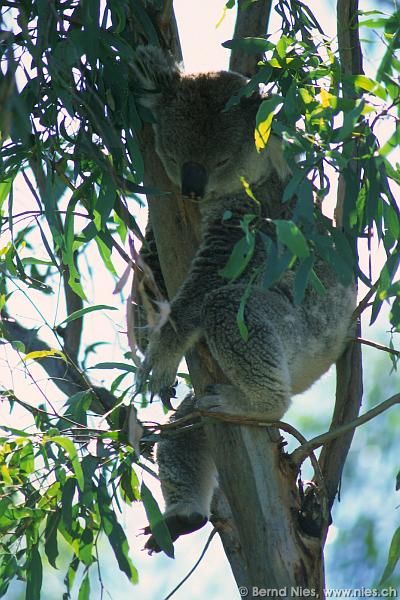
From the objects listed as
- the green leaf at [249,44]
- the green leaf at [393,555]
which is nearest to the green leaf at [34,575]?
the green leaf at [393,555]

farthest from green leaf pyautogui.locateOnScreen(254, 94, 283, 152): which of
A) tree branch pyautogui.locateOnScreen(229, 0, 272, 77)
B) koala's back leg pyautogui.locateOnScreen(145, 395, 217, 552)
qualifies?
koala's back leg pyautogui.locateOnScreen(145, 395, 217, 552)

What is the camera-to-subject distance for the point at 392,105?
6.78ft

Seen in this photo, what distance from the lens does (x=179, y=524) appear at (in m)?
2.87

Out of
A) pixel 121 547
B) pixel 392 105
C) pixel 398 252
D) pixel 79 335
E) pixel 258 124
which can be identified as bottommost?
pixel 121 547

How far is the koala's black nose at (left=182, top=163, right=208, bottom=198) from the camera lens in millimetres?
2763

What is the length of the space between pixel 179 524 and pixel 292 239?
50.7 inches

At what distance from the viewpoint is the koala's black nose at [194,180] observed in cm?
276

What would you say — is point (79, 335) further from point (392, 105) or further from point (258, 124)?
point (392, 105)

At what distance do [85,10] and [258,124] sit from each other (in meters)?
0.57

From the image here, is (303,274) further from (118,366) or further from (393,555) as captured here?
(118,366)

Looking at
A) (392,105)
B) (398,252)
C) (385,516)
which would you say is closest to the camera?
(392,105)

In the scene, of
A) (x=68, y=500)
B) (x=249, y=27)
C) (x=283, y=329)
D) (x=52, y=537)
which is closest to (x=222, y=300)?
(x=283, y=329)

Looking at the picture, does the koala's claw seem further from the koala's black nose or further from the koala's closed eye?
the koala's closed eye

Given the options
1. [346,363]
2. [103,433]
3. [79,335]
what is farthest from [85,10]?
[79,335]
